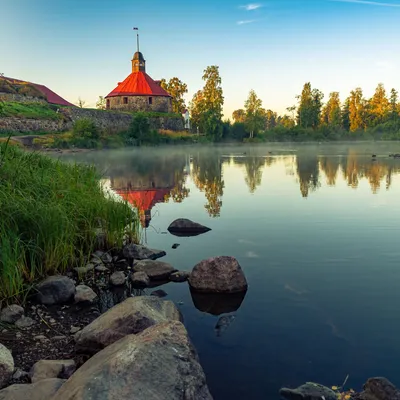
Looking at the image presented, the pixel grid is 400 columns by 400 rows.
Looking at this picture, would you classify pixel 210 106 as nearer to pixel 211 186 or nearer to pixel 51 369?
pixel 211 186

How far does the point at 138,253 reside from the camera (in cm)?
875

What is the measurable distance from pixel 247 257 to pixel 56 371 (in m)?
5.52

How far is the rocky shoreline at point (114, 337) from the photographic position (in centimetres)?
320

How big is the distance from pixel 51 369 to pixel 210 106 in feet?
252

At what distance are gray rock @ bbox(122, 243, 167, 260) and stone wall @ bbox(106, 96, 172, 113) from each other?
227 feet

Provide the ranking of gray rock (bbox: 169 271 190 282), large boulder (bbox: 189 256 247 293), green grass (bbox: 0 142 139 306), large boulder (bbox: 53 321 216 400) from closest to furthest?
large boulder (bbox: 53 321 216 400)
green grass (bbox: 0 142 139 306)
large boulder (bbox: 189 256 247 293)
gray rock (bbox: 169 271 190 282)

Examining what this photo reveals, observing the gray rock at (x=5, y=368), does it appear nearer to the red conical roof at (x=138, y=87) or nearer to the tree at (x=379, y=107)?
the red conical roof at (x=138, y=87)

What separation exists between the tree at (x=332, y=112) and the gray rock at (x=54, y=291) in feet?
335

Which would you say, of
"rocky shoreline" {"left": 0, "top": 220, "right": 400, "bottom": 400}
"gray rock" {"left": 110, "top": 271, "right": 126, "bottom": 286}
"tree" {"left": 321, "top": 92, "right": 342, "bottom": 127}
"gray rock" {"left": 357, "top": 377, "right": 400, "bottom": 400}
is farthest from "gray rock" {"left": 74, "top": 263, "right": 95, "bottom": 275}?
"tree" {"left": 321, "top": 92, "right": 342, "bottom": 127}

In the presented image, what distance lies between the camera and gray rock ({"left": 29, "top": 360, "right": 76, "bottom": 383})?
4.26 metres

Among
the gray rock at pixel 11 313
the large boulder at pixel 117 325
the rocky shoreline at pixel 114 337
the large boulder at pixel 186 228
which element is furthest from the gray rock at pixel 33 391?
the large boulder at pixel 186 228

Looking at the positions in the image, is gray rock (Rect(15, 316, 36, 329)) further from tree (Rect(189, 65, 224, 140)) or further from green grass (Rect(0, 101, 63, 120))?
tree (Rect(189, 65, 224, 140))

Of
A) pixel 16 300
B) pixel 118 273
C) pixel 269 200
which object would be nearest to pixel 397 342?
pixel 118 273

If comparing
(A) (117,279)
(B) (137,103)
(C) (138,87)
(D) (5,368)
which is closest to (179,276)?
(A) (117,279)
